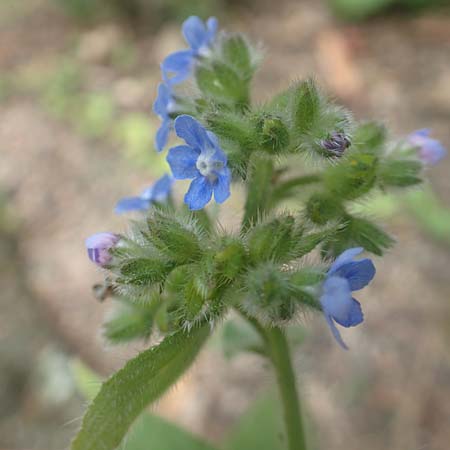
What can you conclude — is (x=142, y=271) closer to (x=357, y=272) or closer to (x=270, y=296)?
(x=270, y=296)

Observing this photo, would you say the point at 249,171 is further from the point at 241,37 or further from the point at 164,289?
the point at 241,37

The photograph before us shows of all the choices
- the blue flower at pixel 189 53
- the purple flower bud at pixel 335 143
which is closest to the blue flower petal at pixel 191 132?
the purple flower bud at pixel 335 143

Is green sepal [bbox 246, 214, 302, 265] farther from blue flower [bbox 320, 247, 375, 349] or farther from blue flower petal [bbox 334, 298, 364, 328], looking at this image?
blue flower petal [bbox 334, 298, 364, 328]

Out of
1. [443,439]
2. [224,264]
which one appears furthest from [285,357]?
[443,439]

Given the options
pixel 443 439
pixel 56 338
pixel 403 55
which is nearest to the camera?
pixel 443 439

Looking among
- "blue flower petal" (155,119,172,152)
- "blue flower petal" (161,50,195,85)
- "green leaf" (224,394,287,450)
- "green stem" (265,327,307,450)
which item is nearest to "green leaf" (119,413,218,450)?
"green leaf" (224,394,287,450)

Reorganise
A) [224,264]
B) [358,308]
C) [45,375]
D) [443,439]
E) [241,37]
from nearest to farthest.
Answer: [358,308] → [224,264] → [241,37] → [443,439] → [45,375]

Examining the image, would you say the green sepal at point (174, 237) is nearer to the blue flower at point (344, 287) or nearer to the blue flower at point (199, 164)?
the blue flower at point (199, 164)
